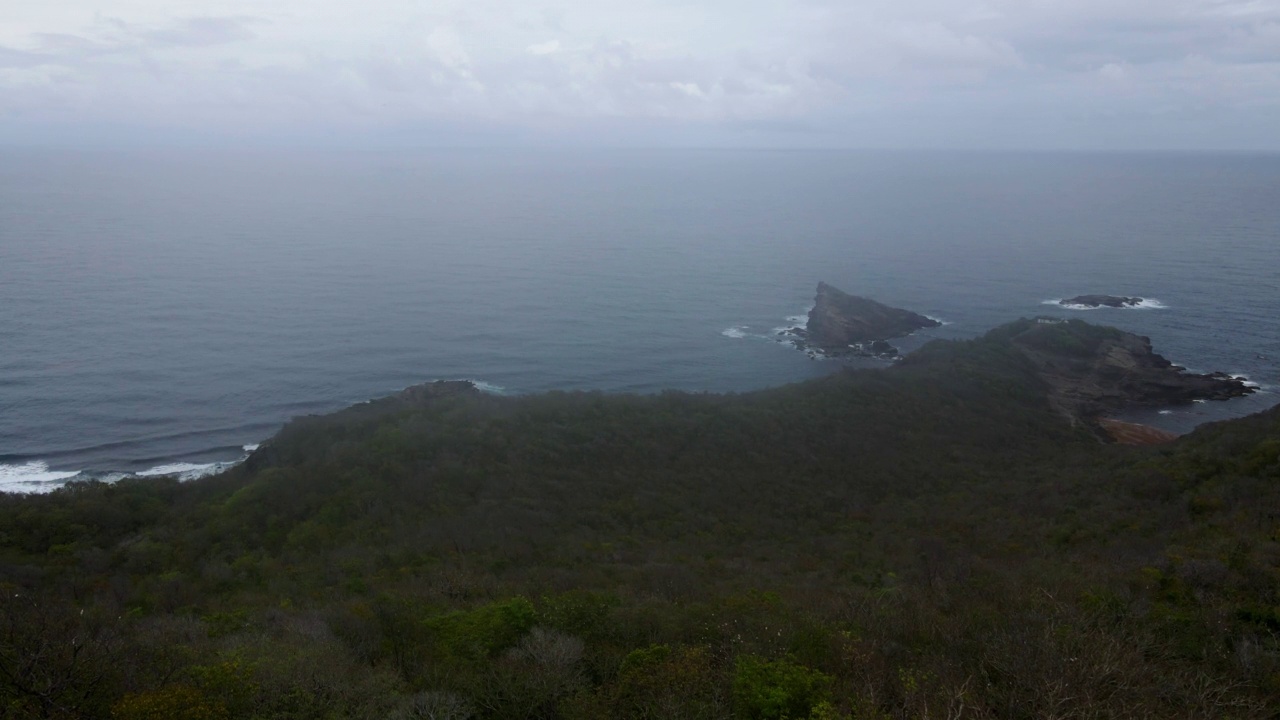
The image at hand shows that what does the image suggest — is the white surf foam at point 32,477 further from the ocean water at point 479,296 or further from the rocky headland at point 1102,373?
the rocky headland at point 1102,373

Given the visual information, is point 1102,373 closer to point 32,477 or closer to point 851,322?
point 851,322

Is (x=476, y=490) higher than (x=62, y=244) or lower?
lower

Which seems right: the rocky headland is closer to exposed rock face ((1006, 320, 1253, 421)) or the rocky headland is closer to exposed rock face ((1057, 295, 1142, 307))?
exposed rock face ((1006, 320, 1253, 421))

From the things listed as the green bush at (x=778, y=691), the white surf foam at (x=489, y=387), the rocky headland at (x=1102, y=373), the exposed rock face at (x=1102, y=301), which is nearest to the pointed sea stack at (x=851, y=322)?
the rocky headland at (x=1102, y=373)

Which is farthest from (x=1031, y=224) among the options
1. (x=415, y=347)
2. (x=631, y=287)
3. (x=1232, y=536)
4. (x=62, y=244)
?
(x=62, y=244)

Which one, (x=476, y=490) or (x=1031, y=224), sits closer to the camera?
(x=476, y=490)

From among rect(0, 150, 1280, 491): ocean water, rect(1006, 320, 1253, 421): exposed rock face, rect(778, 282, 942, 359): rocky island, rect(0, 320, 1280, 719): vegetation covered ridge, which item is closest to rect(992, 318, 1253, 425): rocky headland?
rect(1006, 320, 1253, 421): exposed rock face

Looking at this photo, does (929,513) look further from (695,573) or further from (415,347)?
(415,347)

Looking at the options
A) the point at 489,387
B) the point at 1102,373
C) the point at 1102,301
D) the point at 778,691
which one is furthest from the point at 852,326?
the point at 778,691

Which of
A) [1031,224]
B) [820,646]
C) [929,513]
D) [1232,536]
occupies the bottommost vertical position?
[929,513]
